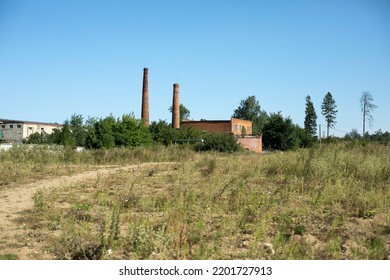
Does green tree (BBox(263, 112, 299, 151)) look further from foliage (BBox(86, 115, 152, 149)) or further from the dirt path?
the dirt path

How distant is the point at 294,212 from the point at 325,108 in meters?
67.7

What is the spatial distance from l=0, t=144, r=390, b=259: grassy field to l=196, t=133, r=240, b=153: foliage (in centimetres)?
2016

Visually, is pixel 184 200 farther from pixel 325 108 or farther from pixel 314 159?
pixel 325 108

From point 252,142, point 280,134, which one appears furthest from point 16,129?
point 280,134

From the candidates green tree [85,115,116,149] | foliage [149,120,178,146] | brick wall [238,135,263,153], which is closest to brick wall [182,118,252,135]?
brick wall [238,135,263,153]

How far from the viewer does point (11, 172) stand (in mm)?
10477

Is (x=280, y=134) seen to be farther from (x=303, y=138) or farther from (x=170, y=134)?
(x=170, y=134)

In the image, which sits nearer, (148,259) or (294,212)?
(148,259)

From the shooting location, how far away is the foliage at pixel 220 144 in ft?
97.0

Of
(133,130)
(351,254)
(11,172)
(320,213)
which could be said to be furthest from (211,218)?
(133,130)

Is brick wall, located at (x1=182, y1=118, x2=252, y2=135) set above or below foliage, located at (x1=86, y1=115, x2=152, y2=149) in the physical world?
above

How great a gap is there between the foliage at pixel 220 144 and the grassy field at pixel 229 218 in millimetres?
20159

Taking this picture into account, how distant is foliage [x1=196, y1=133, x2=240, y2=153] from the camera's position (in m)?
29.6

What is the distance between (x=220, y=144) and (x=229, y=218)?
81.9 ft
